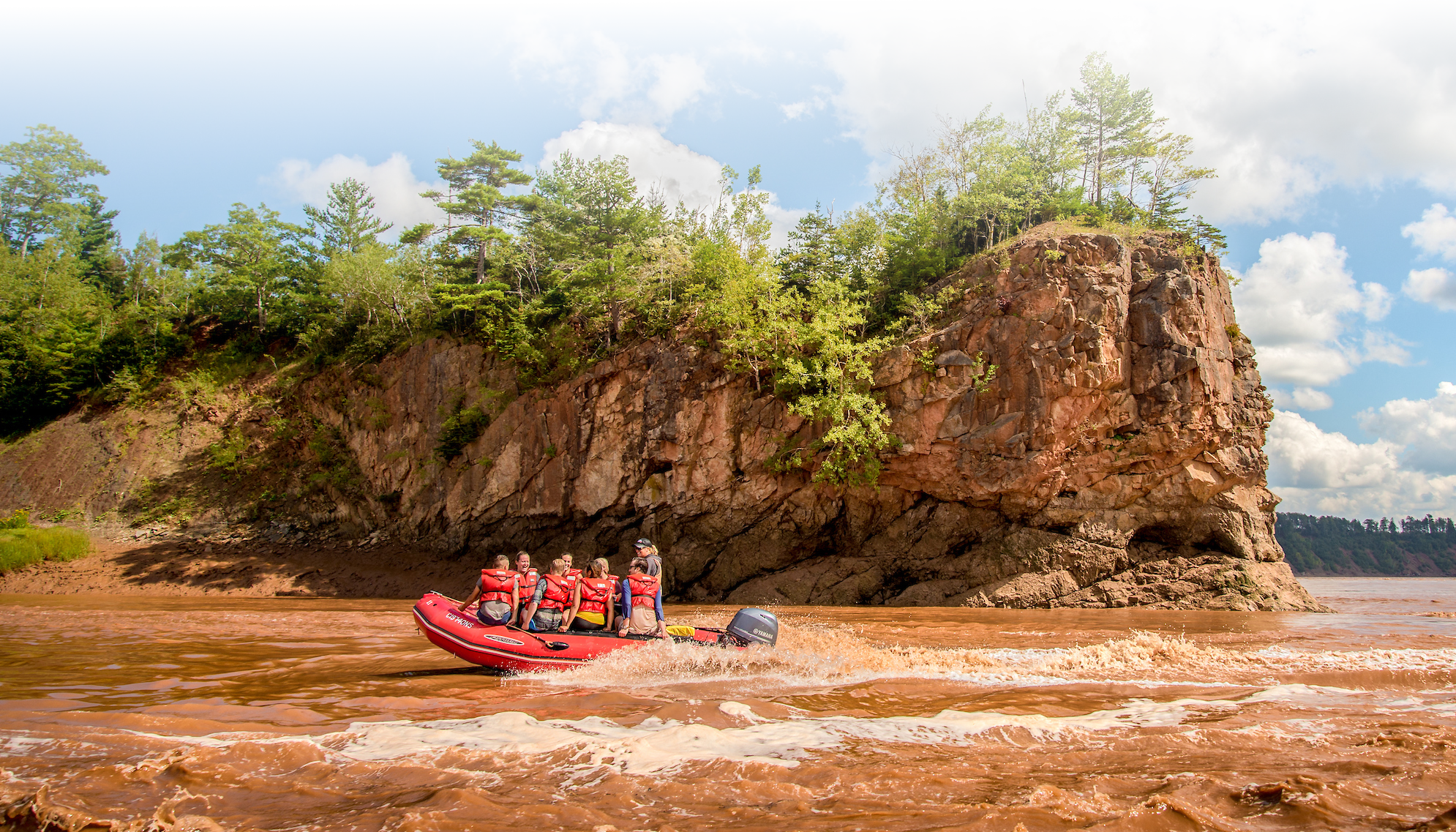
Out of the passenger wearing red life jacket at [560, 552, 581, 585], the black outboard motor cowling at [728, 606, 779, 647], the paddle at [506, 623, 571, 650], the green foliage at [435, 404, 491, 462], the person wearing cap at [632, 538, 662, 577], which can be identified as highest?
the green foliage at [435, 404, 491, 462]

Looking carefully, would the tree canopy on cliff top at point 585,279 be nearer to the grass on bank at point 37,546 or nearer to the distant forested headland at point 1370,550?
the grass on bank at point 37,546

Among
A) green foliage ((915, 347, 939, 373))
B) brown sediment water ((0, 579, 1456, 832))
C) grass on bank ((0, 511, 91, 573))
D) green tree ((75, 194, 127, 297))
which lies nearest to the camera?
brown sediment water ((0, 579, 1456, 832))

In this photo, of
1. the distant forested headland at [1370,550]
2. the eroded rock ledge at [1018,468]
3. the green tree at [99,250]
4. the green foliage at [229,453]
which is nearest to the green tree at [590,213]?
the eroded rock ledge at [1018,468]

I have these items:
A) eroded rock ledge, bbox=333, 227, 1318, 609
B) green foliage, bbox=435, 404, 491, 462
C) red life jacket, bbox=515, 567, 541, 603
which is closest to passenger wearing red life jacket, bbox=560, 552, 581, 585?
red life jacket, bbox=515, 567, 541, 603

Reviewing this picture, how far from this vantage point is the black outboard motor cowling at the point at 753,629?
987cm

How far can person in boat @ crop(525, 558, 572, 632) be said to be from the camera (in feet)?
33.2

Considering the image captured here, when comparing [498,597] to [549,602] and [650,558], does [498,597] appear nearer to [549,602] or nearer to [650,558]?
[549,602]

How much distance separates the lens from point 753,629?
9930 mm

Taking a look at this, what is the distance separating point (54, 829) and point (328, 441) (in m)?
28.9

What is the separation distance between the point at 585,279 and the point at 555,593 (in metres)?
18.1

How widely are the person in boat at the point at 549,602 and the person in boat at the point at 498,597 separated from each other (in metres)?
0.24

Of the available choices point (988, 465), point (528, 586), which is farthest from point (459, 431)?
point (988, 465)

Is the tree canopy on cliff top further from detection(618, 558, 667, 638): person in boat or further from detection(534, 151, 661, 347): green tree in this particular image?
detection(618, 558, 667, 638): person in boat

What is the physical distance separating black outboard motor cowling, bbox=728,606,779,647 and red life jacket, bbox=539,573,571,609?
232 cm
